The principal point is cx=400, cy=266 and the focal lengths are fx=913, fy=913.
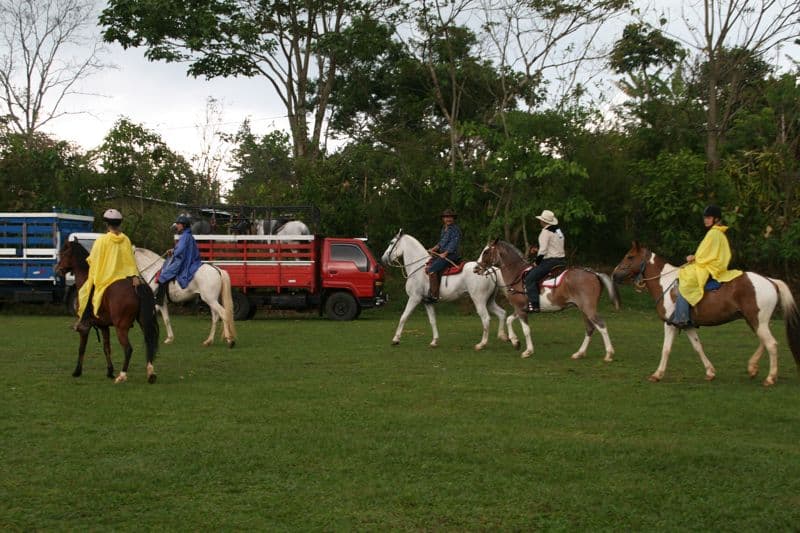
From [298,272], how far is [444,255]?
23.1 ft

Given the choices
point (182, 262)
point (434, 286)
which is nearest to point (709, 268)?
point (434, 286)

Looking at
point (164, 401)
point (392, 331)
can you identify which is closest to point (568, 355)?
point (392, 331)

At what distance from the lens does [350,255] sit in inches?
889

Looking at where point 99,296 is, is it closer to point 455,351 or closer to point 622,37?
point 455,351

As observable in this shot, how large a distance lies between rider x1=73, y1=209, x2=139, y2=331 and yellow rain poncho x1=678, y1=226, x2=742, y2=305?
6.70 metres

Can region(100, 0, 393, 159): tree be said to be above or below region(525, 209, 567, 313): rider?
above

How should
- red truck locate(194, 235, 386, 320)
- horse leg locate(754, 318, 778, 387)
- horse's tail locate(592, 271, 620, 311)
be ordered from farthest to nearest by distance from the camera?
red truck locate(194, 235, 386, 320) < horse's tail locate(592, 271, 620, 311) < horse leg locate(754, 318, 778, 387)

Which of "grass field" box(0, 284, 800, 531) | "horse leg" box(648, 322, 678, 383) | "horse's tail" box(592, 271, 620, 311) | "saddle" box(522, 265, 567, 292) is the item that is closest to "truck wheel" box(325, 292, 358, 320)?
"saddle" box(522, 265, 567, 292)

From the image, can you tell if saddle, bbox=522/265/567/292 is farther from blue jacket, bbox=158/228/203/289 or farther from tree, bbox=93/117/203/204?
tree, bbox=93/117/203/204

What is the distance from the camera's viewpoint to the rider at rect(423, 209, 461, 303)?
1585 centimetres

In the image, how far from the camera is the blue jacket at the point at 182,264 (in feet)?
51.4

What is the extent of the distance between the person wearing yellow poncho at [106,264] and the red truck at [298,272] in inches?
434

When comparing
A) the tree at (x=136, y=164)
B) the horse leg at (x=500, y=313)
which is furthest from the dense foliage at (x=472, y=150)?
the horse leg at (x=500, y=313)

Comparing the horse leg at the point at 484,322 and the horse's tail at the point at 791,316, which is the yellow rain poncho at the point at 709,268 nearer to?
the horse's tail at the point at 791,316
